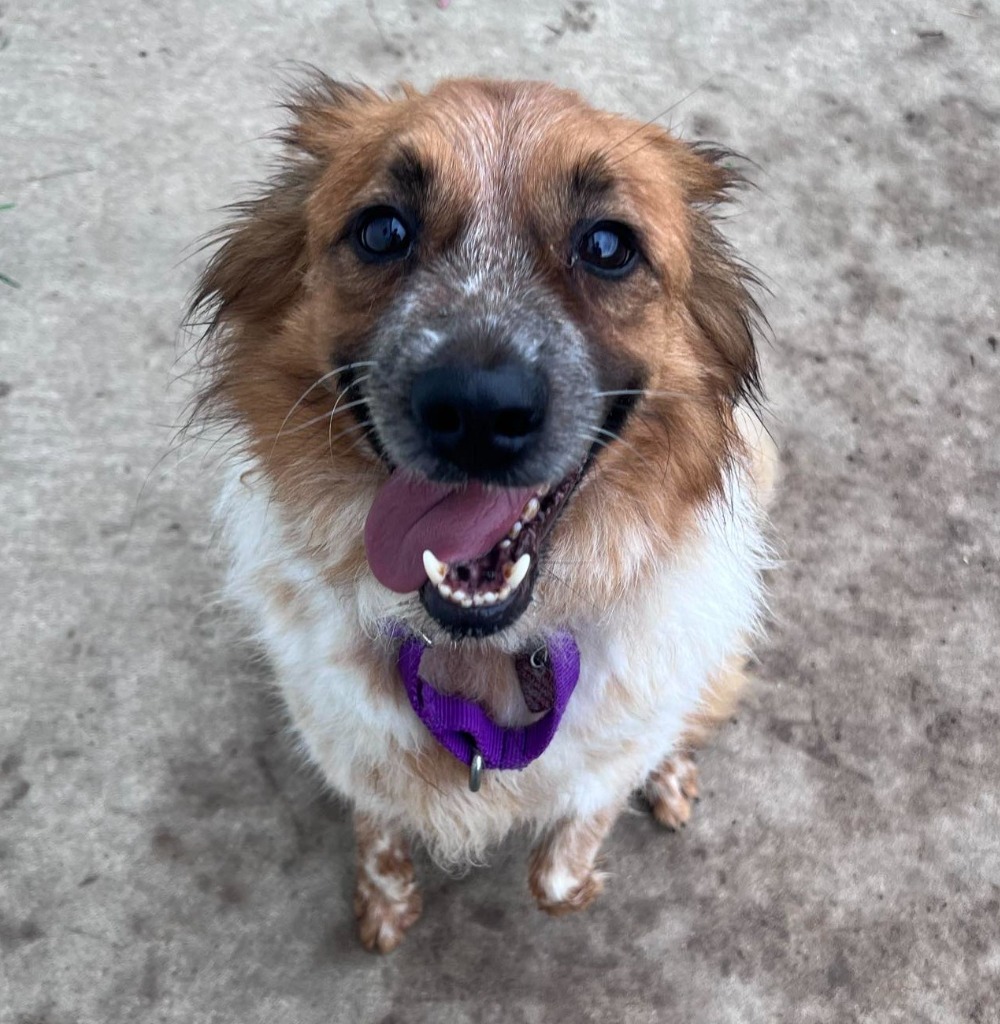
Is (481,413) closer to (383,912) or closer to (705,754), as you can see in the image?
(383,912)

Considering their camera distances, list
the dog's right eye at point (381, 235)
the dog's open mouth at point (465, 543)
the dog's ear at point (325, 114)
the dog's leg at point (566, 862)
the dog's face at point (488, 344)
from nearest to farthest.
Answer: the dog's face at point (488, 344), the dog's open mouth at point (465, 543), the dog's right eye at point (381, 235), the dog's ear at point (325, 114), the dog's leg at point (566, 862)

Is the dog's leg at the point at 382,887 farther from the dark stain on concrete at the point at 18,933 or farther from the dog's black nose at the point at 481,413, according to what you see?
the dog's black nose at the point at 481,413

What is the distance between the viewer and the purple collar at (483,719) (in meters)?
2.31

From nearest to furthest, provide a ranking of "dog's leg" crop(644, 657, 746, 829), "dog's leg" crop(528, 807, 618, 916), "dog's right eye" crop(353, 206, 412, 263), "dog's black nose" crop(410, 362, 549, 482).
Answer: "dog's black nose" crop(410, 362, 549, 482), "dog's right eye" crop(353, 206, 412, 263), "dog's leg" crop(528, 807, 618, 916), "dog's leg" crop(644, 657, 746, 829)

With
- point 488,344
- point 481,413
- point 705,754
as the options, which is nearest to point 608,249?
point 488,344

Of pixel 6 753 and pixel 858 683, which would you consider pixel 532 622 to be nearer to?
pixel 858 683

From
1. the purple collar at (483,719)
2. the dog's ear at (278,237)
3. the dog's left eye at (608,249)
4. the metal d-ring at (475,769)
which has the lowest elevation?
the metal d-ring at (475,769)

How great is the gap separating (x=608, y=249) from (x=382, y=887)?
2.00 m

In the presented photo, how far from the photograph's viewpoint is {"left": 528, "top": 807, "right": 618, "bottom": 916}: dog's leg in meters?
2.79

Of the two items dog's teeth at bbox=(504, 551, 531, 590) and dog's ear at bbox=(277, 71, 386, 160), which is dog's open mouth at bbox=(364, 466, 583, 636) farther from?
dog's ear at bbox=(277, 71, 386, 160)

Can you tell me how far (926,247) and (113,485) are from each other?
3.70 metres

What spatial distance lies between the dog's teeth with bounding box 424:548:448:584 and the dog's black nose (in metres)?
0.21

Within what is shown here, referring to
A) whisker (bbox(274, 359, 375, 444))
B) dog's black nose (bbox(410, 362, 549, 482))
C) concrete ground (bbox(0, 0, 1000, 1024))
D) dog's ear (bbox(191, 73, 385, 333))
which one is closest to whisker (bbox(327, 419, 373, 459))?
whisker (bbox(274, 359, 375, 444))

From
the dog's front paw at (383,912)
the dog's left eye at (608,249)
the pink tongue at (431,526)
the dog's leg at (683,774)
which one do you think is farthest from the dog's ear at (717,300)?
the dog's front paw at (383,912)
